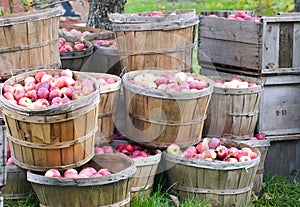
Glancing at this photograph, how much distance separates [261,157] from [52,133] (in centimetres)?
197

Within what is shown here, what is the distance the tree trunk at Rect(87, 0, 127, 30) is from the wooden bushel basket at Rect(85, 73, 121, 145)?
2.23 metres

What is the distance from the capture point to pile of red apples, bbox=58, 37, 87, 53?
18.3ft

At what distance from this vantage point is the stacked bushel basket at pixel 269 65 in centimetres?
527

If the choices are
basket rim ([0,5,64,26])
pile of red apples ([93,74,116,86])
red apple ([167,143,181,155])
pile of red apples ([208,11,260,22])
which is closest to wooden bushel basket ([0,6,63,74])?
basket rim ([0,5,64,26])

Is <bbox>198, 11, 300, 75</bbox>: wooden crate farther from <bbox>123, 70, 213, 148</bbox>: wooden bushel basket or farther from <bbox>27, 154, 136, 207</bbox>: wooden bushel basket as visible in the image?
<bbox>27, 154, 136, 207</bbox>: wooden bushel basket

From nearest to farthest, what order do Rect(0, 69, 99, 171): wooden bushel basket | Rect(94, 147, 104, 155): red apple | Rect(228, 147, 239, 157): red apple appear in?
Rect(0, 69, 99, 171): wooden bushel basket < Rect(94, 147, 104, 155): red apple < Rect(228, 147, 239, 157): red apple

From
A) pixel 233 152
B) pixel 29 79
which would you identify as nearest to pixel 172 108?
pixel 233 152

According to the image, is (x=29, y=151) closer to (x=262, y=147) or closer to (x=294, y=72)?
(x=262, y=147)

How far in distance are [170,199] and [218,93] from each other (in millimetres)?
941

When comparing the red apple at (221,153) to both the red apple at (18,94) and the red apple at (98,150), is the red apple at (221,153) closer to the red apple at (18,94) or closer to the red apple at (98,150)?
the red apple at (98,150)

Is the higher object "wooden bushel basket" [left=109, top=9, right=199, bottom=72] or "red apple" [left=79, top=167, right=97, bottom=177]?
"wooden bushel basket" [left=109, top=9, right=199, bottom=72]

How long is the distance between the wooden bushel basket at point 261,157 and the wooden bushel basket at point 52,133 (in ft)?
5.00

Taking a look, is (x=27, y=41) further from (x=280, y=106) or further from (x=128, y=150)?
(x=280, y=106)

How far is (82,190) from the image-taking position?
3.97 meters
